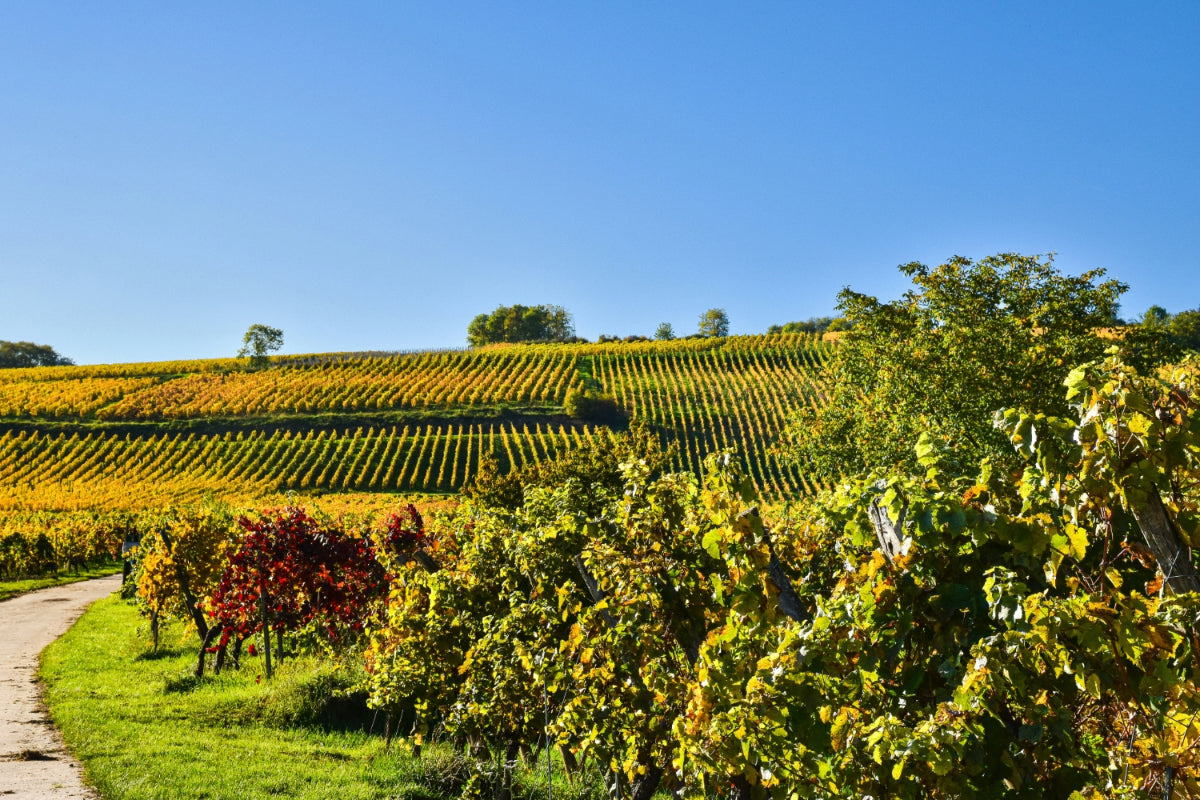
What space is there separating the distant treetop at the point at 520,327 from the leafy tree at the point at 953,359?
121454 mm

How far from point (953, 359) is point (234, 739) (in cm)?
1531

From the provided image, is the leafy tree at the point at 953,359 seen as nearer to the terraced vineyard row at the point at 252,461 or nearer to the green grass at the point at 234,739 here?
the green grass at the point at 234,739

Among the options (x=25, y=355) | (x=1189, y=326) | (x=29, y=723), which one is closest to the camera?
(x=29, y=723)

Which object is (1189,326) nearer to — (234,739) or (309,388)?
(309,388)


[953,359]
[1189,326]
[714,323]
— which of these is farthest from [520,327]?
[953,359]

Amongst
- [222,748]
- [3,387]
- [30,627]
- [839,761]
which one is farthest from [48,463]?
[839,761]

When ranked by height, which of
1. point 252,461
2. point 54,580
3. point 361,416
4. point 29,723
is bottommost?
point 54,580

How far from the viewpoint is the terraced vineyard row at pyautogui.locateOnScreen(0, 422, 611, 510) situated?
55688mm

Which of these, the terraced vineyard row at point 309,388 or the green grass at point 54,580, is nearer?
the green grass at point 54,580

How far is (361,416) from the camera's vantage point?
7006 centimetres

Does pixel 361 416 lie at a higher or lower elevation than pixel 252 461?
higher

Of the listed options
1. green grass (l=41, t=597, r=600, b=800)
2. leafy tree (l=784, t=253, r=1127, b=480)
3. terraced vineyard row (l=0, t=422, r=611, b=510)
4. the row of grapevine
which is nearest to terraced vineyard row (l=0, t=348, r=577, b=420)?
the row of grapevine

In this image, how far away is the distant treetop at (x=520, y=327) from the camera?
142625 mm

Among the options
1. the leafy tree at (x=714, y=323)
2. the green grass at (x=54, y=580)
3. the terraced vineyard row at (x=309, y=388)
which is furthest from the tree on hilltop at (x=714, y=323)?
the green grass at (x=54, y=580)
